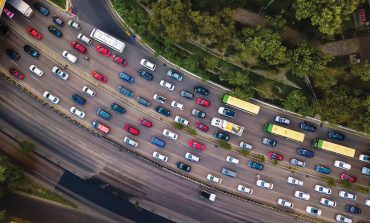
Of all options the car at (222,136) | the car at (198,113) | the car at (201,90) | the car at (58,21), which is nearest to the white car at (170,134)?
the car at (198,113)

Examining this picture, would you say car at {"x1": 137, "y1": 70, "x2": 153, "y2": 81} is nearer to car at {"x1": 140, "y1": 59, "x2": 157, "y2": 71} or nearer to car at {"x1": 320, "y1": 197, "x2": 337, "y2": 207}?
car at {"x1": 140, "y1": 59, "x2": 157, "y2": 71}

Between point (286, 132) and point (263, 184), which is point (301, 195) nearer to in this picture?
point (263, 184)

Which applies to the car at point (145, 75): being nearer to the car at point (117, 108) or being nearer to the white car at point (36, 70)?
the car at point (117, 108)

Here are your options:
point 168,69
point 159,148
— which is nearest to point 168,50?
point 168,69

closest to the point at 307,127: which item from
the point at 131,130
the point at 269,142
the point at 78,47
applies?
the point at 269,142

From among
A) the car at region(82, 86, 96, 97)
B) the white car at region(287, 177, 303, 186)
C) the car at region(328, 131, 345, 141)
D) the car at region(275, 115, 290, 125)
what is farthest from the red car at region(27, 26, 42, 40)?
the car at region(328, 131, 345, 141)

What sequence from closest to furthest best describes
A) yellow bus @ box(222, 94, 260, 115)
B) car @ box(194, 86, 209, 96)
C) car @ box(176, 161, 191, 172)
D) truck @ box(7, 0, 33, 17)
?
yellow bus @ box(222, 94, 260, 115), truck @ box(7, 0, 33, 17), car @ box(194, 86, 209, 96), car @ box(176, 161, 191, 172)

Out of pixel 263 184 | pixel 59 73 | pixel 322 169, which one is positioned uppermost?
pixel 322 169
